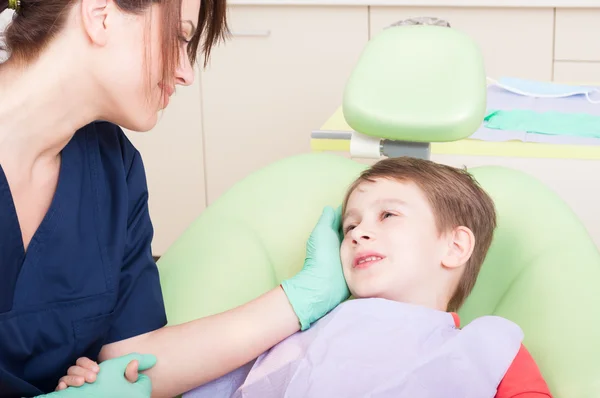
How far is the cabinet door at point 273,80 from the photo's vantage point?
2848 mm

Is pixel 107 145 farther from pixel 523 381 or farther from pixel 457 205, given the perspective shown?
pixel 523 381

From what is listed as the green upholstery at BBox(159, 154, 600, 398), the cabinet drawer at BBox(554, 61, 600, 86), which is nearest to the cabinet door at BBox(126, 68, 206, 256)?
the cabinet drawer at BBox(554, 61, 600, 86)

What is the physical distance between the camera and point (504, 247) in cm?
141

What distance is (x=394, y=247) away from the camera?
1299 mm

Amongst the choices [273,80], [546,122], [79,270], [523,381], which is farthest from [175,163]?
[523,381]

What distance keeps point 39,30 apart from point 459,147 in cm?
96

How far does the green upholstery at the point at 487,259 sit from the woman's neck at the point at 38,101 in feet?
1.24

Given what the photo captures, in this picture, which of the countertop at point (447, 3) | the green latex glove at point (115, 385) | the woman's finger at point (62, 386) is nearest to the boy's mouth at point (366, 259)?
the green latex glove at point (115, 385)

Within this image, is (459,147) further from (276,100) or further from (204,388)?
A: (276,100)

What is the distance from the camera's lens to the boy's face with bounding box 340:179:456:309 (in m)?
1.30

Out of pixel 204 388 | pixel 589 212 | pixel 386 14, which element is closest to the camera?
pixel 204 388

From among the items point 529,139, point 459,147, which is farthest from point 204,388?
point 529,139

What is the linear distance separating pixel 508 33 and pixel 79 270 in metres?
1.97

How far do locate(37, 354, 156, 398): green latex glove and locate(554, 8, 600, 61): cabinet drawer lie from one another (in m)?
2.00
